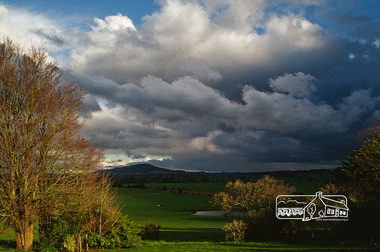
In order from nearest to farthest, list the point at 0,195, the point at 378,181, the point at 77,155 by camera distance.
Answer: the point at 0,195 < the point at 77,155 < the point at 378,181

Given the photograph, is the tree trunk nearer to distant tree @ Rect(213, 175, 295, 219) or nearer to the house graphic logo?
distant tree @ Rect(213, 175, 295, 219)

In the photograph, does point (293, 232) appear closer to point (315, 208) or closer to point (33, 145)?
point (315, 208)

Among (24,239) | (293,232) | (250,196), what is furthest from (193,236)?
(24,239)

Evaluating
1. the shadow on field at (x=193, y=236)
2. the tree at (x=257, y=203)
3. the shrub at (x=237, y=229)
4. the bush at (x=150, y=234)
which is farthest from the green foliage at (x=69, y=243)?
the shadow on field at (x=193, y=236)

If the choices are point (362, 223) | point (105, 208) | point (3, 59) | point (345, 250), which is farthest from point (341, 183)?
point (3, 59)

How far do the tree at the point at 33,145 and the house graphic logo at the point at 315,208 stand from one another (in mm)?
21561

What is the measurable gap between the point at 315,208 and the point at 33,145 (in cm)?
2693

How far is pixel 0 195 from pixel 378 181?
35.8m

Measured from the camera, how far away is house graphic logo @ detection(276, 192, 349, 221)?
Answer: 29.3 m

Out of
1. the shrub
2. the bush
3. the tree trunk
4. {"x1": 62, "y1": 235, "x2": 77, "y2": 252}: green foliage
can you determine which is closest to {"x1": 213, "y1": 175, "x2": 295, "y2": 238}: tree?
the shrub

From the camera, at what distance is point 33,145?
64.4 feet

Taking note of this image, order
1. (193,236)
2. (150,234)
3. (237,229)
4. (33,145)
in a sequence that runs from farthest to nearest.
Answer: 1. (193,236)
2. (150,234)
3. (237,229)
4. (33,145)

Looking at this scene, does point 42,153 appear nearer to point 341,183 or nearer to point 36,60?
point 36,60

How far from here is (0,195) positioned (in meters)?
19.0
